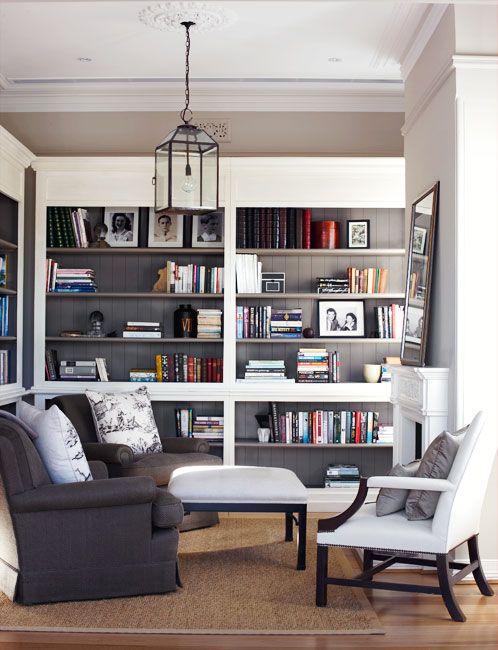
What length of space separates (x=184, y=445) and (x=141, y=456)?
38 cm

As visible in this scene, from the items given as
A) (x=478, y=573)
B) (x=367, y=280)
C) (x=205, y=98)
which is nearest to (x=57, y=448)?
(x=478, y=573)

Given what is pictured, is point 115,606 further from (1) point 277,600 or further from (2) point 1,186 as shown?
(2) point 1,186

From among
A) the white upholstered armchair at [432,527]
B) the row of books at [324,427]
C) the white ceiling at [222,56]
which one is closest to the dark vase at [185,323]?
the row of books at [324,427]

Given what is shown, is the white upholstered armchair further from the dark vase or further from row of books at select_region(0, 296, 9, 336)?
row of books at select_region(0, 296, 9, 336)

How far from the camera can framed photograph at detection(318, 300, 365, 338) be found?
22.7ft

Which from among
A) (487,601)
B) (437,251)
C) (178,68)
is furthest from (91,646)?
(178,68)

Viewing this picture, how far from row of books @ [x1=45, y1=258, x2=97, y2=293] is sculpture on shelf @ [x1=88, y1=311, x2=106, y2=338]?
→ 0.20 metres

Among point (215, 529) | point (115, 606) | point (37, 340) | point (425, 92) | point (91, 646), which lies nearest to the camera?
point (91, 646)

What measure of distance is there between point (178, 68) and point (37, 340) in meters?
2.31

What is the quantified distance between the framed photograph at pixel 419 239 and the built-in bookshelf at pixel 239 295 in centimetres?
128

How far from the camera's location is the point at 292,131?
23.0 feet

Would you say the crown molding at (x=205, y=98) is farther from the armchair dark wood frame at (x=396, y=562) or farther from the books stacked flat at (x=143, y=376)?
the armchair dark wood frame at (x=396, y=562)

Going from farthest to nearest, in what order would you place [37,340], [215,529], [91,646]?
[37,340]
[215,529]
[91,646]

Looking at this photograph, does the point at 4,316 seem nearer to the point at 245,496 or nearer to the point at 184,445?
the point at 184,445
